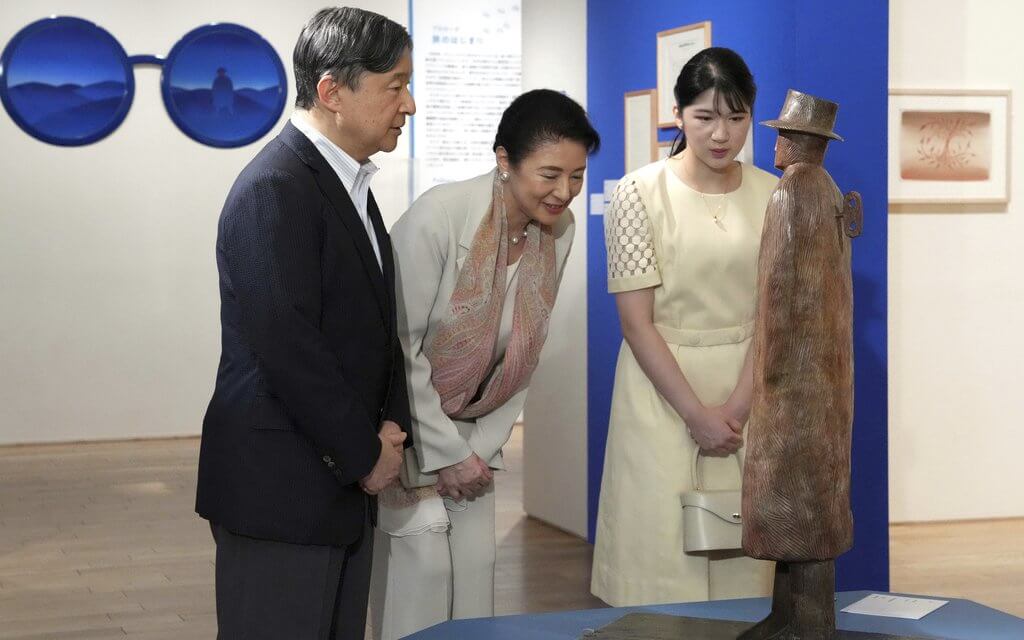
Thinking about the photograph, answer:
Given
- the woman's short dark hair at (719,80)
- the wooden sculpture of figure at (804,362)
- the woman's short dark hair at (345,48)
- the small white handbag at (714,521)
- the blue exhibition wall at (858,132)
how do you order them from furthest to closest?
the blue exhibition wall at (858,132) → the woman's short dark hair at (719,80) → the small white handbag at (714,521) → the woman's short dark hair at (345,48) → the wooden sculpture of figure at (804,362)

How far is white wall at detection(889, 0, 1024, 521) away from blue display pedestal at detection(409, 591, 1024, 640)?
3.79 metres

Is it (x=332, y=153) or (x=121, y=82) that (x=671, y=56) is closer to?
(x=332, y=153)

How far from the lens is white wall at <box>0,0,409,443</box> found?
795 centimetres

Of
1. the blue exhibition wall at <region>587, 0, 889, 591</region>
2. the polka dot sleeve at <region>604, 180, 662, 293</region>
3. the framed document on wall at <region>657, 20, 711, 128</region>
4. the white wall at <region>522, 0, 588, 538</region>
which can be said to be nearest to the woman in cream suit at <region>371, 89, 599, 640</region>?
the polka dot sleeve at <region>604, 180, 662, 293</region>

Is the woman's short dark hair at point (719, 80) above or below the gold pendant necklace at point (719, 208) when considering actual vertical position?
above

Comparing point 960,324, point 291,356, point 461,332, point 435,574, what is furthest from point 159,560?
point 960,324

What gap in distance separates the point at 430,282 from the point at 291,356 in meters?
0.70

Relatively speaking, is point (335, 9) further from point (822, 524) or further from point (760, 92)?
point (760, 92)

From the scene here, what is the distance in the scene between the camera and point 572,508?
5.62 m

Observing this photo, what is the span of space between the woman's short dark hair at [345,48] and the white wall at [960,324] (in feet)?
12.6

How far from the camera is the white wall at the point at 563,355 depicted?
5.48 m

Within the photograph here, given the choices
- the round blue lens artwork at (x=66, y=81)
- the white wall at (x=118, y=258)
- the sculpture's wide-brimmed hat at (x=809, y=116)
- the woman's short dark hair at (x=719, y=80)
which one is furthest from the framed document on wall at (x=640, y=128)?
the round blue lens artwork at (x=66, y=81)

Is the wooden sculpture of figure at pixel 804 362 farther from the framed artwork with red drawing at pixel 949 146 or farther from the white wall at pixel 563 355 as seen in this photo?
the framed artwork with red drawing at pixel 949 146

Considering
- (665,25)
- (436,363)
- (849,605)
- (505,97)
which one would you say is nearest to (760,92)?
(665,25)
